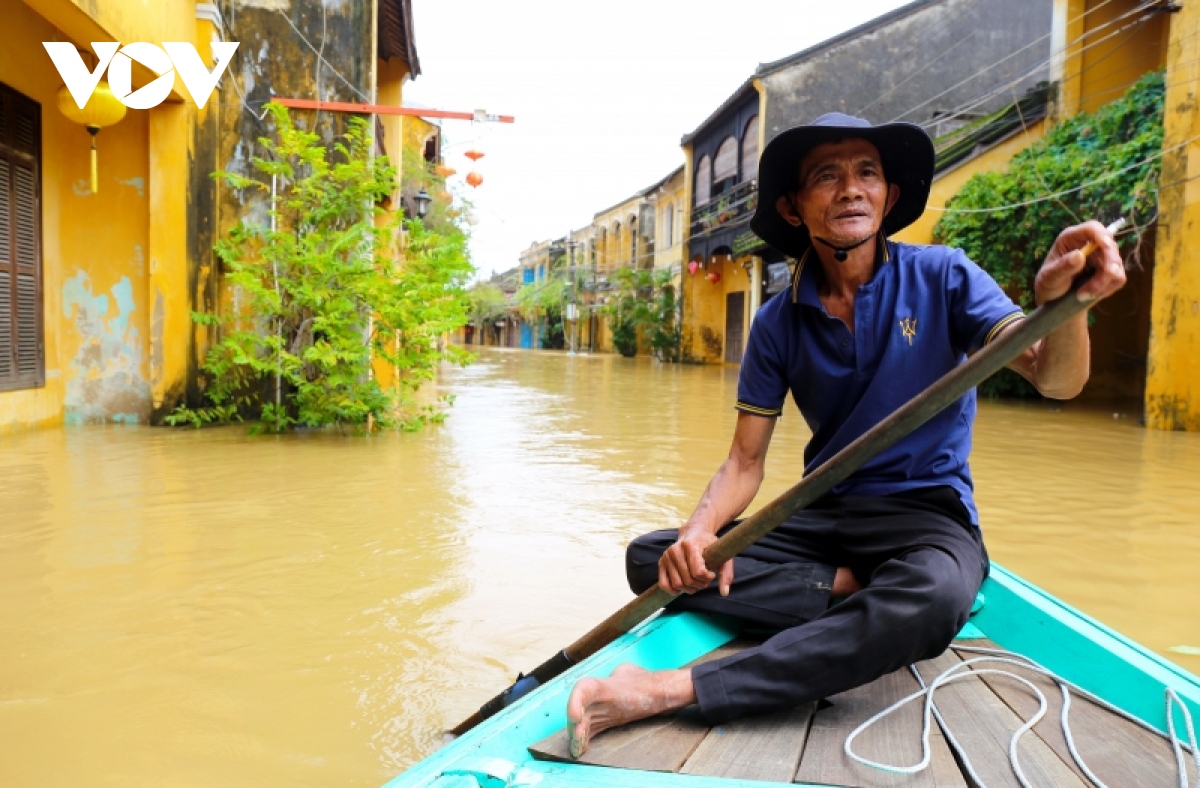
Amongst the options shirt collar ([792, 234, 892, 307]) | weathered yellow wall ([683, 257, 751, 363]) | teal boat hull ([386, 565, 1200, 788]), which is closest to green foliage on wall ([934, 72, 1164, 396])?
shirt collar ([792, 234, 892, 307])

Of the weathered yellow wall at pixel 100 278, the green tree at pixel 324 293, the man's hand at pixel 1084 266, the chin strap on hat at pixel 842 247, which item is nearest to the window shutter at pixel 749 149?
the green tree at pixel 324 293

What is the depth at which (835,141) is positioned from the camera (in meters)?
2.12

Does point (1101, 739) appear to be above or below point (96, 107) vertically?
below

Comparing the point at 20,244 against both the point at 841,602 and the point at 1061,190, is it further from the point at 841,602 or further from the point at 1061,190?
the point at 1061,190

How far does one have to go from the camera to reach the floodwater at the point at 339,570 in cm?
230

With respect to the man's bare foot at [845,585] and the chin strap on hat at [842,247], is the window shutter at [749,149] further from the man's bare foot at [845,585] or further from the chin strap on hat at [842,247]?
the man's bare foot at [845,585]

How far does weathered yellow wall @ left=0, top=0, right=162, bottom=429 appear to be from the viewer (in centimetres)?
737

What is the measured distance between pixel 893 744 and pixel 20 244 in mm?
7516

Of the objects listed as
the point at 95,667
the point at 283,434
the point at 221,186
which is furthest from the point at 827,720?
the point at 221,186

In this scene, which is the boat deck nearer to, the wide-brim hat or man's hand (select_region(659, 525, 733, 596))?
man's hand (select_region(659, 525, 733, 596))

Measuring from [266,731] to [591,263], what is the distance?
38287 millimetres

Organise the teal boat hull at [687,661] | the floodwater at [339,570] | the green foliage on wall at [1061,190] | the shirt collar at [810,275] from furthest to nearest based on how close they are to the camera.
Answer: the green foliage on wall at [1061,190], the floodwater at [339,570], the shirt collar at [810,275], the teal boat hull at [687,661]

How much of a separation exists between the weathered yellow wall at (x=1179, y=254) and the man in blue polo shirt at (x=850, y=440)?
7653mm
